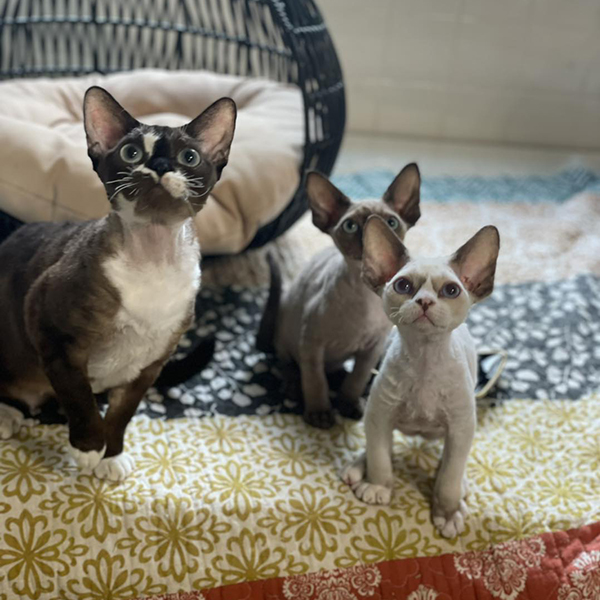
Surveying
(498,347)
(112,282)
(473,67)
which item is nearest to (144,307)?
(112,282)

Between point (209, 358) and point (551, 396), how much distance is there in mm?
636

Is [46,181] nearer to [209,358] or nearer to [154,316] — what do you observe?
[209,358]

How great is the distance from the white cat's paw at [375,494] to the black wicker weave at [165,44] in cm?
71

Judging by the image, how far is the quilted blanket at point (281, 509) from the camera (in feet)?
3.45

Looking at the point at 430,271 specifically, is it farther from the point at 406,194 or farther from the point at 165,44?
the point at 165,44

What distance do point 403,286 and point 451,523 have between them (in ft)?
1.25

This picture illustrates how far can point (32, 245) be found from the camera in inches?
45.3

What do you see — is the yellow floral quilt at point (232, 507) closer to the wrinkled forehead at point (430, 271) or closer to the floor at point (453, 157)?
the wrinkled forehead at point (430, 271)

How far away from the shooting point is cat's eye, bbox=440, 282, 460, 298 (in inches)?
37.8

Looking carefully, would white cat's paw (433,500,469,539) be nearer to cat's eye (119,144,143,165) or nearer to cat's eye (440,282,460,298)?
cat's eye (440,282,460,298)

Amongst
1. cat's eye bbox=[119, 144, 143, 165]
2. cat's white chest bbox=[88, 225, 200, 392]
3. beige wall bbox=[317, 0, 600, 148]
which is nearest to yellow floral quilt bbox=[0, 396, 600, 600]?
cat's white chest bbox=[88, 225, 200, 392]

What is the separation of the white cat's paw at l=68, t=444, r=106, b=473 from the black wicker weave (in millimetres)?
726

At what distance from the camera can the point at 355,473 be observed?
1171 mm

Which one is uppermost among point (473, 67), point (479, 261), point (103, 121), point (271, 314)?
point (103, 121)
